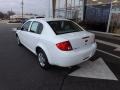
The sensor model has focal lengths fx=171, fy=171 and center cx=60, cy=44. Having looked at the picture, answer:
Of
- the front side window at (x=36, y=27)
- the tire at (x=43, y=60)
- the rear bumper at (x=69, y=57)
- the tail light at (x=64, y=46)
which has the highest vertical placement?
the front side window at (x=36, y=27)

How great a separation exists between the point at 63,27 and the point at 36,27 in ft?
3.34

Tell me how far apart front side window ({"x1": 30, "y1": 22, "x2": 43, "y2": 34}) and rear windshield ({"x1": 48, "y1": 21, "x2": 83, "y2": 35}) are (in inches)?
14.6

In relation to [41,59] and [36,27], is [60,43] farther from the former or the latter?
[36,27]

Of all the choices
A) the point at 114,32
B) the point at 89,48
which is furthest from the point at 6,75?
the point at 114,32

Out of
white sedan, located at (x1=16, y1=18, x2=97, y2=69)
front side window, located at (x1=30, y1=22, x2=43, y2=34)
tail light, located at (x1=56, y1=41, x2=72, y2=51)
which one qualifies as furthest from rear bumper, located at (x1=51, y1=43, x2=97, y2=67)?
front side window, located at (x1=30, y1=22, x2=43, y2=34)

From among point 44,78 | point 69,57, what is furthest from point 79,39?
point 44,78

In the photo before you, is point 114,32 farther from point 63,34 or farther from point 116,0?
point 63,34

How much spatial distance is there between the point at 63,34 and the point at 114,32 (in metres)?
8.55

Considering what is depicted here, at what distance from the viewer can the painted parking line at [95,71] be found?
487 cm

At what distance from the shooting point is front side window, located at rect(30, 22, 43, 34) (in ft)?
18.8

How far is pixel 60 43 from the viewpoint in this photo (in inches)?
185

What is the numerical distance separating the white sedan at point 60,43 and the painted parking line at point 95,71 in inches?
15.5

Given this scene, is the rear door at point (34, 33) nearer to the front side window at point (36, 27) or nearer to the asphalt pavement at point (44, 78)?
the front side window at point (36, 27)

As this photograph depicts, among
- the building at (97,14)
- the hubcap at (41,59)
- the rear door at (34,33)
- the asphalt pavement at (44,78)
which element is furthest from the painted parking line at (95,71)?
the building at (97,14)
